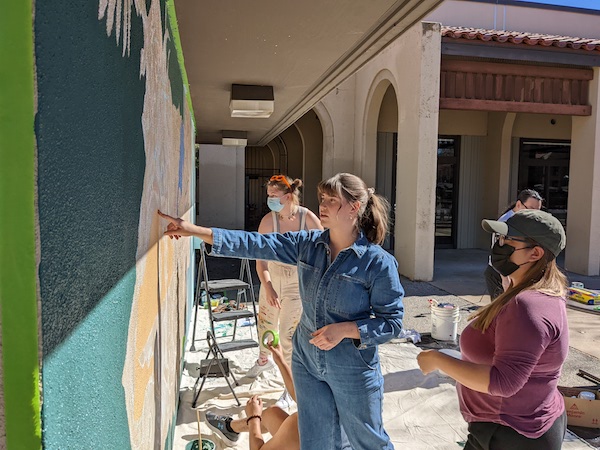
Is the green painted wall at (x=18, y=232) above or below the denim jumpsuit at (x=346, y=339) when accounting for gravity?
above

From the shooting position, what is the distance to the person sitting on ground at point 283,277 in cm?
368

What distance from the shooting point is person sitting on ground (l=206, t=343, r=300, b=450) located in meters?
2.51

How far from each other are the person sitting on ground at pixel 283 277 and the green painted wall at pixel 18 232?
2999mm

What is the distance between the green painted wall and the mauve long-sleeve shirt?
1465 mm

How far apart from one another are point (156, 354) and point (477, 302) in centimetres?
640

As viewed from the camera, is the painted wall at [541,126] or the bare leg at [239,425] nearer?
the bare leg at [239,425]

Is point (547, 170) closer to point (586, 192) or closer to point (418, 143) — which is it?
point (586, 192)

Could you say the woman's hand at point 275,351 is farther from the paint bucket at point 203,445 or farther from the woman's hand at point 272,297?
the woman's hand at point 272,297

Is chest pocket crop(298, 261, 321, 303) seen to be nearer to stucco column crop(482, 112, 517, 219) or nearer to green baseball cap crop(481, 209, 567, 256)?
green baseball cap crop(481, 209, 567, 256)

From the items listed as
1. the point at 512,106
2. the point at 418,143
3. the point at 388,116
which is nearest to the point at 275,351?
the point at 418,143

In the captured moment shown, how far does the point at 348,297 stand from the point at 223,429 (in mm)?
1705

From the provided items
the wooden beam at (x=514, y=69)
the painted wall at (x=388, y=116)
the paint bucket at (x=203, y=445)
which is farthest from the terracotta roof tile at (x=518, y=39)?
the paint bucket at (x=203, y=445)

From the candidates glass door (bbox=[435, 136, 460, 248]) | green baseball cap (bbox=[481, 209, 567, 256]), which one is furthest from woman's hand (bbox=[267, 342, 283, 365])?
glass door (bbox=[435, 136, 460, 248])

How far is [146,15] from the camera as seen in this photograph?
157 cm
